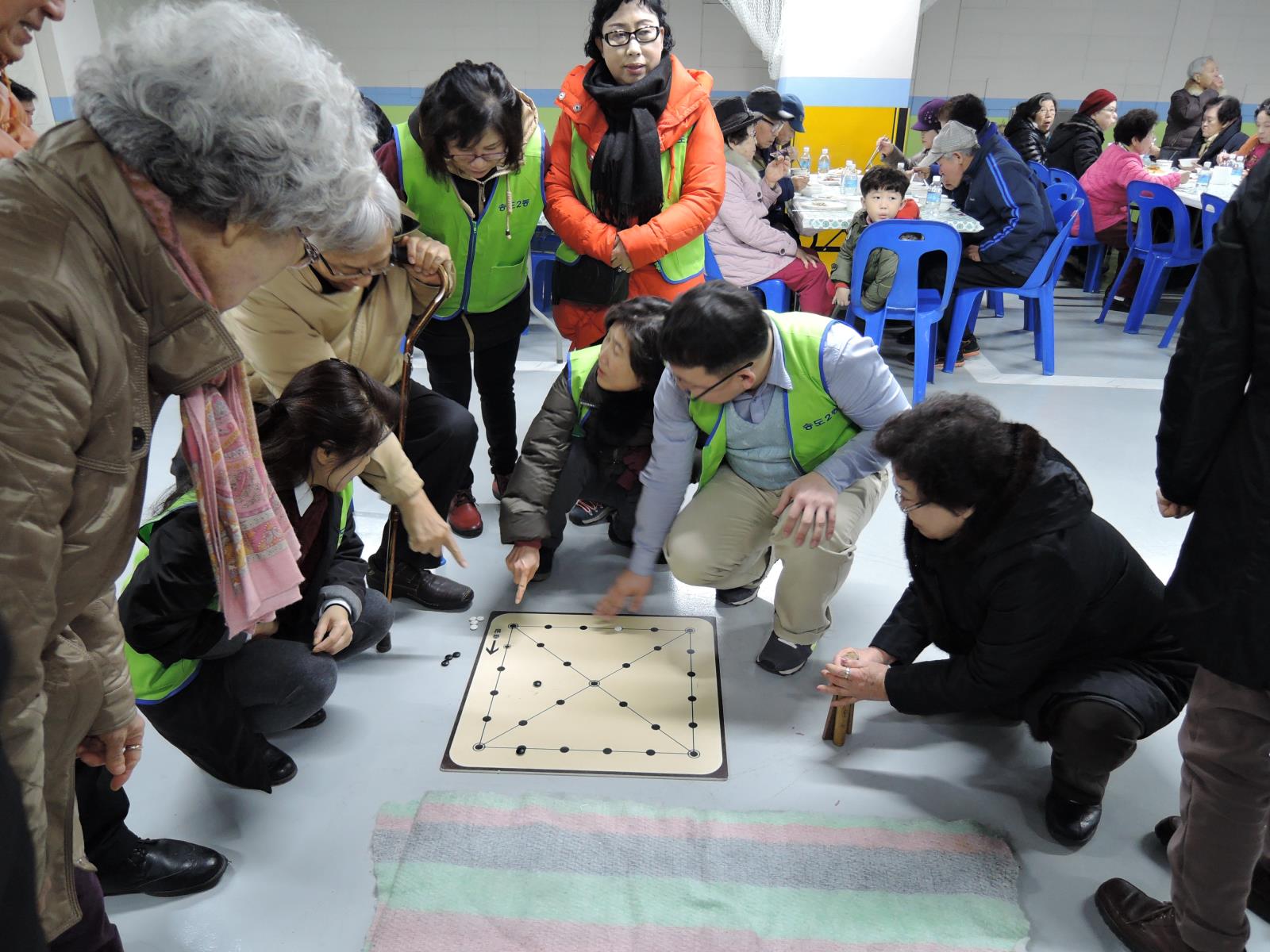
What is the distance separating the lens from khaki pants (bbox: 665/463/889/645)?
6.79 ft

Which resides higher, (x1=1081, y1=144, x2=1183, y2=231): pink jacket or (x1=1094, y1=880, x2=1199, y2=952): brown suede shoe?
(x1=1081, y1=144, x2=1183, y2=231): pink jacket

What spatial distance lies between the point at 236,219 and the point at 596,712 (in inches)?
56.6

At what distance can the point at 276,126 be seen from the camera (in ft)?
2.73

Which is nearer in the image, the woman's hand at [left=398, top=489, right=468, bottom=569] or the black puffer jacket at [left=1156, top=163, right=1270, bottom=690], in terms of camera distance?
the black puffer jacket at [left=1156, top=163, right=1270, bottom=690]

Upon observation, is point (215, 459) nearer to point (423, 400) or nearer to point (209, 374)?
point (209, 374)

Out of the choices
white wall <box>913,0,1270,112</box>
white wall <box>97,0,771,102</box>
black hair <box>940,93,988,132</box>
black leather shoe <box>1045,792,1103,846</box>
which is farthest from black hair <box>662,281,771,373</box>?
white wall <box>913,0,1270,112</box>

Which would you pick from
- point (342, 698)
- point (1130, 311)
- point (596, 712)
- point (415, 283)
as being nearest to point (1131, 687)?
point (596, 712)

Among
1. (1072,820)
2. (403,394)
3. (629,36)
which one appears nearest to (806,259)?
(629,36)

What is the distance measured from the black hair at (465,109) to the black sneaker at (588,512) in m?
1.16

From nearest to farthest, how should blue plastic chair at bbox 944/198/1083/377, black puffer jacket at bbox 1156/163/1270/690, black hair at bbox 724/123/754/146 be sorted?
black puffer jacket at bbox 1156/163/1270/690, blue plastic chair at bbox 944/198/1083/377, black hair at bbox 724/123/754/146

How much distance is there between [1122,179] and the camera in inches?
194

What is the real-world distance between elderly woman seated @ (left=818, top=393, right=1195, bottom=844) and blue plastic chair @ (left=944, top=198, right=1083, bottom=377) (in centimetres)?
274

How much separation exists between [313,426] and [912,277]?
2762 mm

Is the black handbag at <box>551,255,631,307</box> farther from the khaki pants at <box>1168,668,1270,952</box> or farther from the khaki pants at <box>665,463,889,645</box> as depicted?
the khaki pants at <box>1168,668,1270,952</box>
